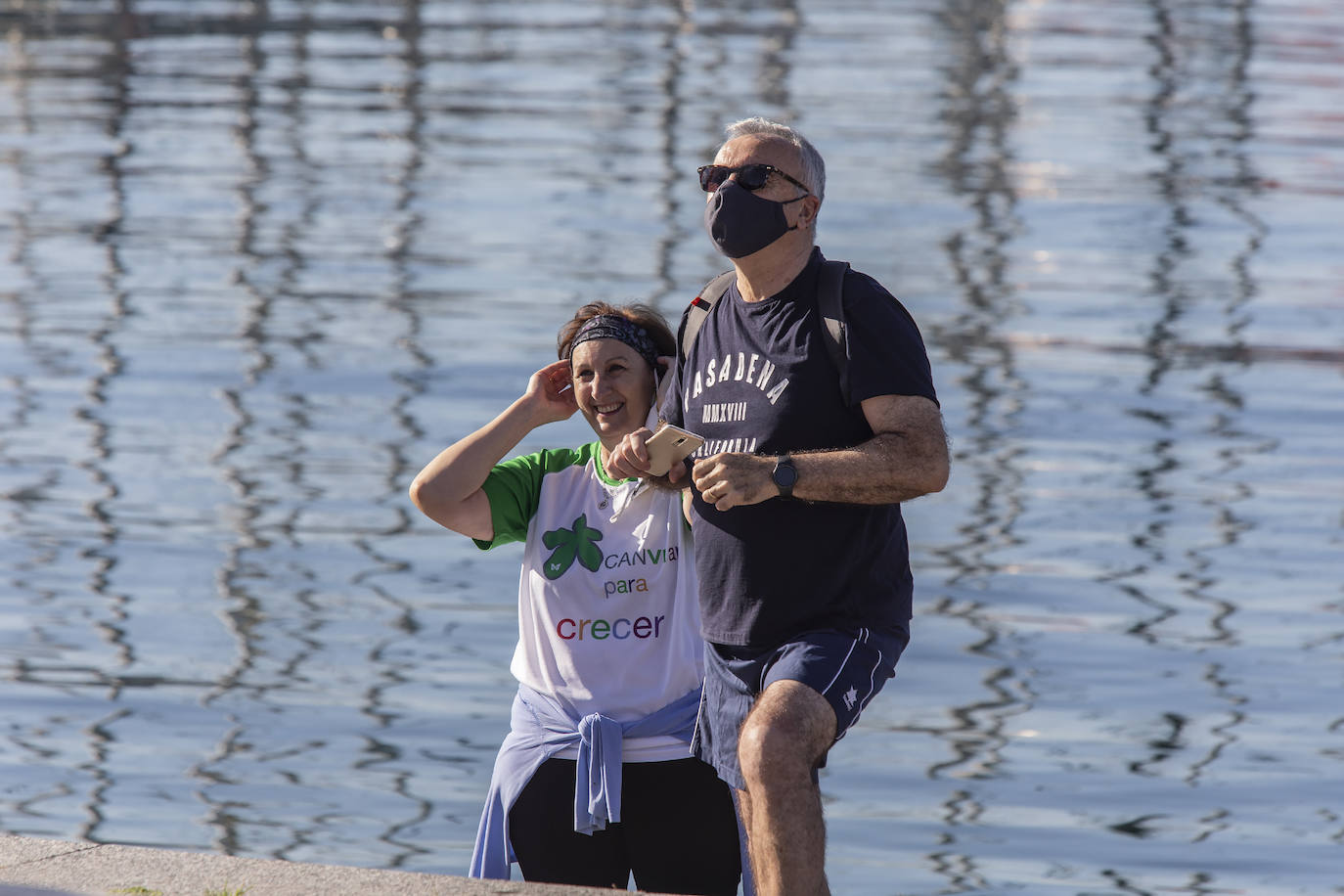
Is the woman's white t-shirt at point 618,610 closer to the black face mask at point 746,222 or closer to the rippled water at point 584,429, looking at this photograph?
the black face mask at point 746,222

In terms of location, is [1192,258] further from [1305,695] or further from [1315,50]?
[1315,50]

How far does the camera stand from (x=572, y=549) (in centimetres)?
475

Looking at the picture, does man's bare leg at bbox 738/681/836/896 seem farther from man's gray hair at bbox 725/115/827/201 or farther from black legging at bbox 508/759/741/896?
man's gray hair at bbox 725/115/827/201

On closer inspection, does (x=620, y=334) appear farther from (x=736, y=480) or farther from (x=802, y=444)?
(x=736, y=480)

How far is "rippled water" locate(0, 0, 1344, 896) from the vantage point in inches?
269

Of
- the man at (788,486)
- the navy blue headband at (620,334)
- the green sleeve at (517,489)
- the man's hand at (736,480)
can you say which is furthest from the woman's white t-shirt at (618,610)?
the man's hand at (736,480)

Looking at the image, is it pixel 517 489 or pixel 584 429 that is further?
pixel 584 429

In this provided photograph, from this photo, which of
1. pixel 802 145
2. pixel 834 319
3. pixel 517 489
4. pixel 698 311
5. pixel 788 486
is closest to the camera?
pixel 788 486

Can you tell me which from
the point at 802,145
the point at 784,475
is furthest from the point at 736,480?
the point at 802,145

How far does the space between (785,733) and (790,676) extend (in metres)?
0.19

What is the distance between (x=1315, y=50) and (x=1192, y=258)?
41.0 feet

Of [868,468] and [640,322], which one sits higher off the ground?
[640,322]

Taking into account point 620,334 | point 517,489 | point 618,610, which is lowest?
point 618,610

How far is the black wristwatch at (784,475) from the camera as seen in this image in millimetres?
4039
